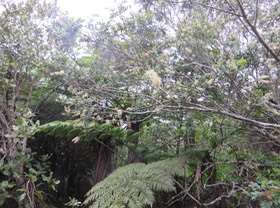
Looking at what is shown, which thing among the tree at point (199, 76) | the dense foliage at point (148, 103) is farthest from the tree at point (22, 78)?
the tree at point (199, 76)

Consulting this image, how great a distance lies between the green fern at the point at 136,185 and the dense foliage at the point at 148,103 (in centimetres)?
1

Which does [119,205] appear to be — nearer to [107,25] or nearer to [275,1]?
[107,25]

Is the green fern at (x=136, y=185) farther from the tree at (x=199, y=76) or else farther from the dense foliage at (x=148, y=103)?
the tree at (x=199, y=76)

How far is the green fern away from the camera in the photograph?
2131 millimetres

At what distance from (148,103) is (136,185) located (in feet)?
2.73

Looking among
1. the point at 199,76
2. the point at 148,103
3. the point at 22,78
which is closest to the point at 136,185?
the point at 148,103

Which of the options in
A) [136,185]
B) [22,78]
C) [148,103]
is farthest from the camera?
[22,78]

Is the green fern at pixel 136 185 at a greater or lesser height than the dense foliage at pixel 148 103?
lesser

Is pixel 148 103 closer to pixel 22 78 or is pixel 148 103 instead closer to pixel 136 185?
pixel 136 185

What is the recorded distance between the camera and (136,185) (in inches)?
90.9

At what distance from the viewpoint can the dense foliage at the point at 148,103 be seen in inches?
89.0

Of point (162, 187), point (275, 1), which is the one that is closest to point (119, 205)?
point (162, 187)

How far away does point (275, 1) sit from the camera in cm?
299

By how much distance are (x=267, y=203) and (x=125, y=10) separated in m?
2.56
